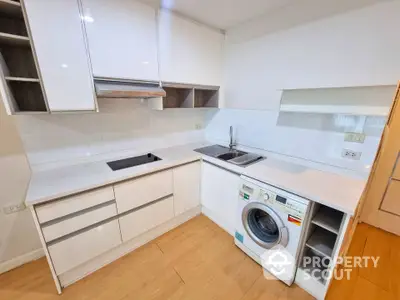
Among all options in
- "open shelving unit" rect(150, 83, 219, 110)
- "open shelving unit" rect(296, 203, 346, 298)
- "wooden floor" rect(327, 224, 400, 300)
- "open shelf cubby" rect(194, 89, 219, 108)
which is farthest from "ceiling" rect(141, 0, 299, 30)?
"wooden floor" rect(327, 224, 400, 300)

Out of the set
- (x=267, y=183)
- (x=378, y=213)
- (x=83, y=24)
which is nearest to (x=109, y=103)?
(x=83, y=24)

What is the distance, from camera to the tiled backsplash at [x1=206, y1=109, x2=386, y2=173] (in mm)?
1475

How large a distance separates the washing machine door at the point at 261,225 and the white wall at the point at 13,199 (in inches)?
81.8

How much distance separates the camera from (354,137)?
1516 mm

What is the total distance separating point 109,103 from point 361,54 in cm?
231

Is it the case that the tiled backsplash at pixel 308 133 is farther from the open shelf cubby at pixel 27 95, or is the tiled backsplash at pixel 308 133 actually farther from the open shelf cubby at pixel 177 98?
the open shelf cubby at pixel 27 95

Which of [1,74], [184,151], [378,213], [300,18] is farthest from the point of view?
[184,151]

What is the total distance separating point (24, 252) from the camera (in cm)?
171

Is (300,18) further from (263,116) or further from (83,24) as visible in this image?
(83,24)

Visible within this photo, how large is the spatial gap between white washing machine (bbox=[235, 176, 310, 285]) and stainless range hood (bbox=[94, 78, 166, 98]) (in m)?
1.24

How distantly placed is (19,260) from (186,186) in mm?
1752

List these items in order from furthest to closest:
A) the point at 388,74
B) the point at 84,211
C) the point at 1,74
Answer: the point at 84,211 → the point at 388,74 → the point at 1,74

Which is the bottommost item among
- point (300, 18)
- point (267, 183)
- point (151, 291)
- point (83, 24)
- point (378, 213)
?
point (151, 291)

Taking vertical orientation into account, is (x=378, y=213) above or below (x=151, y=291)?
above
